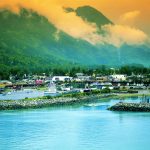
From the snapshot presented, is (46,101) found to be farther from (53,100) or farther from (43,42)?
(43,42)

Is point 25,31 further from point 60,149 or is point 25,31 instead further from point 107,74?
point 60,149

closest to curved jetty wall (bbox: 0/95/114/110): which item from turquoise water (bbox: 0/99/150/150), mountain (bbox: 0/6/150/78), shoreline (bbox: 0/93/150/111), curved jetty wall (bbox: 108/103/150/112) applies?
shoreline (bbox: 0/93/150/111)

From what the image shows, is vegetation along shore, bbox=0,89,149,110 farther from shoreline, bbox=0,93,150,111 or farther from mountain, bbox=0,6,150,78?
mountain, bbox=0,6,150,78

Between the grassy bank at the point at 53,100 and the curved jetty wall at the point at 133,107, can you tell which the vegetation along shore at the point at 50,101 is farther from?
the curved jetty wall at the point at 133,107

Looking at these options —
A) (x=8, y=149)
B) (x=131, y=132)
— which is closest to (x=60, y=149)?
(x=8, y=149)

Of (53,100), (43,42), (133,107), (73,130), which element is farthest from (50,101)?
(43,42)

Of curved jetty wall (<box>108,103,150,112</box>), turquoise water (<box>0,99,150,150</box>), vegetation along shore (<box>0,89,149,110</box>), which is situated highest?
vegetation along shore (<box>0,89,149,110</box>)

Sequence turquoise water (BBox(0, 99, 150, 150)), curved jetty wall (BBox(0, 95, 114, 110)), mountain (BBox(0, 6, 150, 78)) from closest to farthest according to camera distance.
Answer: turquoise water (BBox(0, 99, 150, 150)) < curved jetty wall (BBox(0, 95, 114, 110)) < mountain (BBox(0, 6, 150, 78))

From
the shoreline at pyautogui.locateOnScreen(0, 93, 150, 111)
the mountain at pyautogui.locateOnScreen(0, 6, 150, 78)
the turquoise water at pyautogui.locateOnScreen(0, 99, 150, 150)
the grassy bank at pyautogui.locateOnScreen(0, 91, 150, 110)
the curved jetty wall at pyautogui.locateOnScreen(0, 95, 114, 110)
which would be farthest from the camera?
the mountain at pyautogui.locateOnScreen(0, 6, 150, 78)

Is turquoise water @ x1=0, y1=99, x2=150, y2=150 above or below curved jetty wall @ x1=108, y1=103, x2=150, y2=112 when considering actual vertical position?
below
